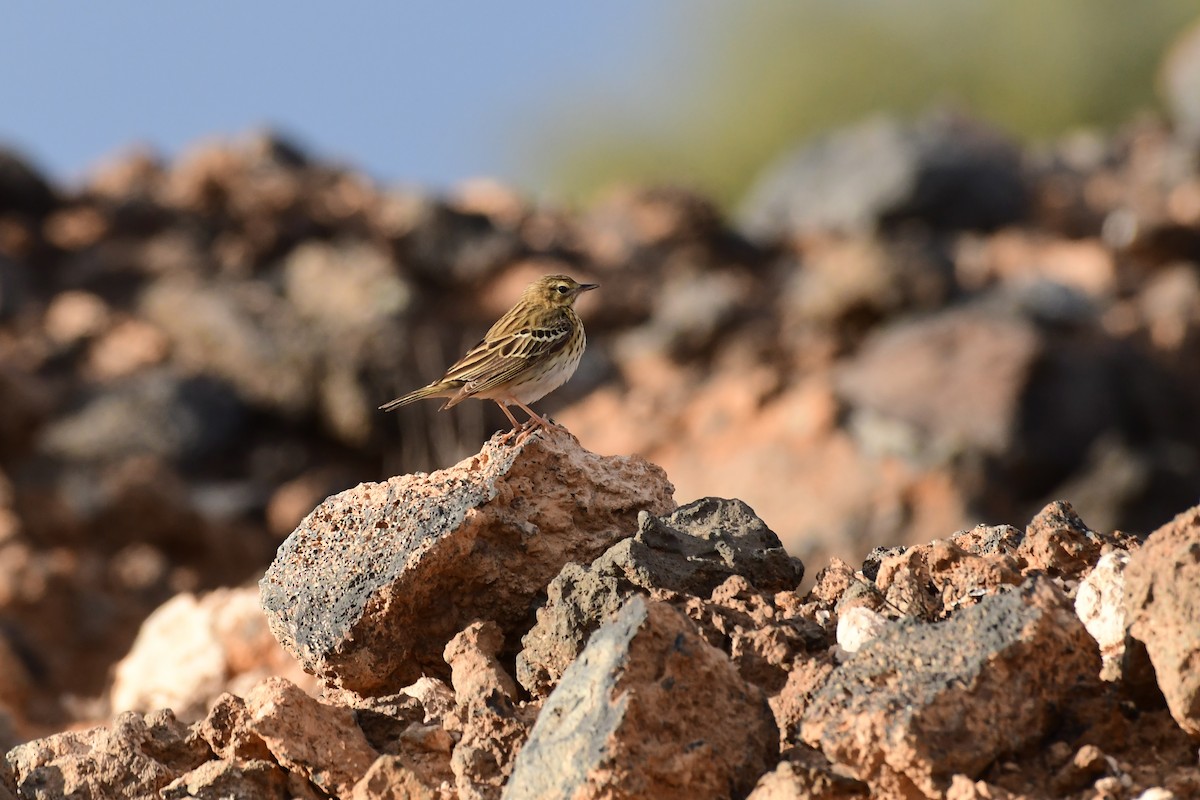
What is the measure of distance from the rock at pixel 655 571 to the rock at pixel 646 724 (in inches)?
23.5

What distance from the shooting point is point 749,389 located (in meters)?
16.3

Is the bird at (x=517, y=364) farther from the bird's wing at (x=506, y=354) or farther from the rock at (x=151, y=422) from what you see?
the rock at (x=151, y=422)

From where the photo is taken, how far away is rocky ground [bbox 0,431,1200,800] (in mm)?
4027

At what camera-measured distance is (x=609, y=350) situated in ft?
60.0

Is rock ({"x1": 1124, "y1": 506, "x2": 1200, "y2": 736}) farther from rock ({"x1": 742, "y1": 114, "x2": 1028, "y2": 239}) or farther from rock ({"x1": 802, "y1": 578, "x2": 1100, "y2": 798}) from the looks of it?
rock ({"x1": 742, "y1": 114, "x2": 1028, "y2": 239})

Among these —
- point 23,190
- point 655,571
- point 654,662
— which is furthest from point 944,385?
point 654,662

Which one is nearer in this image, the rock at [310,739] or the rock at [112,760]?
the rock at [310,739]

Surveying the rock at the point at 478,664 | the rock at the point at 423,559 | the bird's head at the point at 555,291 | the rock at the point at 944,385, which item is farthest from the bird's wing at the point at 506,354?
the rock at the point at 944,385

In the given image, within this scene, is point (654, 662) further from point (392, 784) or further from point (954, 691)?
point (392, 784)

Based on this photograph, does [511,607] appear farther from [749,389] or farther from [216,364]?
[216,364]

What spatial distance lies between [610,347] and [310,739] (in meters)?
13.5

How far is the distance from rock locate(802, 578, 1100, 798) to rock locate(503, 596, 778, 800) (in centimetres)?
22

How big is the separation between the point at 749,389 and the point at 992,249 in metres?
5.48

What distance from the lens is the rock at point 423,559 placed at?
5211 millimetres
